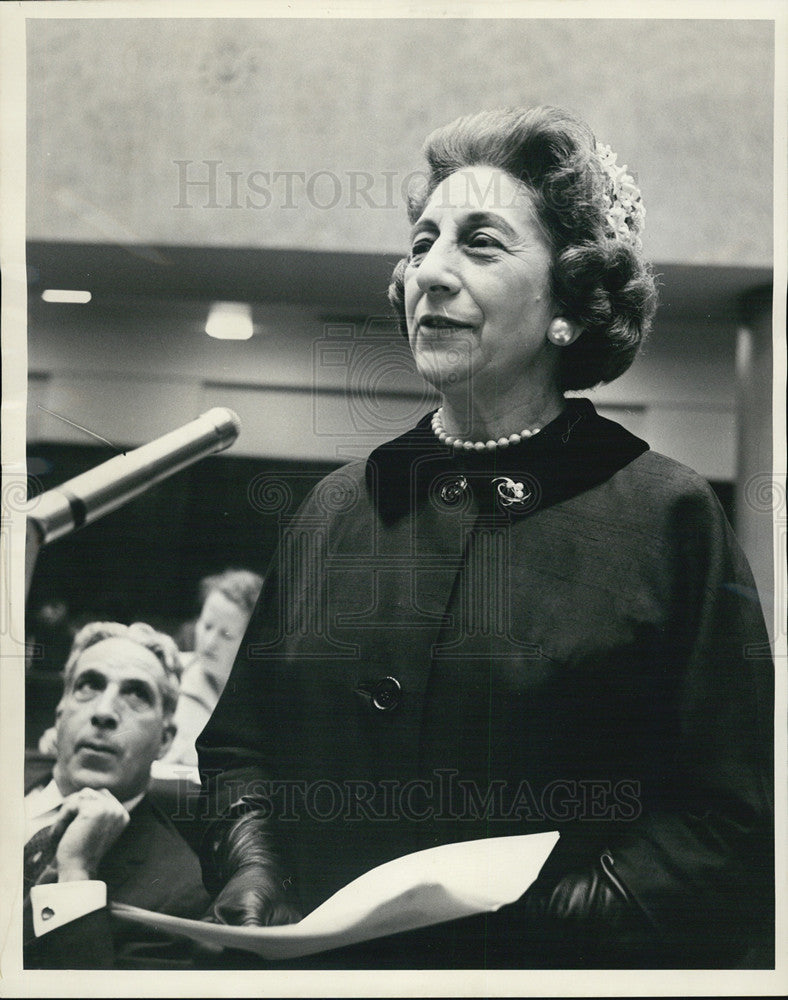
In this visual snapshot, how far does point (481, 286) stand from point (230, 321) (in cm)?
52

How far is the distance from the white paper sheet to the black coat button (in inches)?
12.3

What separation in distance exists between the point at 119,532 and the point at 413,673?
676 millimetres

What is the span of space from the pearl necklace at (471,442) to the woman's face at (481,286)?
7cm

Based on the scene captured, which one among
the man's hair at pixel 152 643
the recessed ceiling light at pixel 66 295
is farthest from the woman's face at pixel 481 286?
the man's hair at pixel 152 643

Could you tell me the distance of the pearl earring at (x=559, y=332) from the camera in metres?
1.95

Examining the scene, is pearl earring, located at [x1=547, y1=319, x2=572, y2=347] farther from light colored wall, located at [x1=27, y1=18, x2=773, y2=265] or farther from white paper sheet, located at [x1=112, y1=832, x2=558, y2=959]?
white paper sheet, located at [x1=112, y1=832, x2=558, y2=959]

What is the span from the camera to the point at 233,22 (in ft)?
6.81

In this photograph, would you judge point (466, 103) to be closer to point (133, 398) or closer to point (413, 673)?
point (133, 398)

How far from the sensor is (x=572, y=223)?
193 centimetres

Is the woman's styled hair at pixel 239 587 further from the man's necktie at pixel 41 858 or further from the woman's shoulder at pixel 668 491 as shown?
the woman's shoulder at pixel 668 491

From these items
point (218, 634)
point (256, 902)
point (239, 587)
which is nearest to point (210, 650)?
point (218, 634)

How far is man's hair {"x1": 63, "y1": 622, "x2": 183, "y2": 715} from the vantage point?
6.51ft

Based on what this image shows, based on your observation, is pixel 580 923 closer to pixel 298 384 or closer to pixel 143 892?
pixel 143 892

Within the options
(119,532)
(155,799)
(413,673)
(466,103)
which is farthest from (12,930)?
(466,103)
